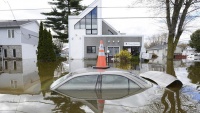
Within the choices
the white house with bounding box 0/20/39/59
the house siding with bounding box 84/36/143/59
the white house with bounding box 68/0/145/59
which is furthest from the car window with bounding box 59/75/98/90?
the white house with bounding box 0/20/39/59

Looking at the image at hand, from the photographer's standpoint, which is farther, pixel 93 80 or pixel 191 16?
pixel 191 16

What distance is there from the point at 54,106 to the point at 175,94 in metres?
4.23

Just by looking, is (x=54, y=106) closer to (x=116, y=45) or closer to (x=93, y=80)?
(x=93, y=80)

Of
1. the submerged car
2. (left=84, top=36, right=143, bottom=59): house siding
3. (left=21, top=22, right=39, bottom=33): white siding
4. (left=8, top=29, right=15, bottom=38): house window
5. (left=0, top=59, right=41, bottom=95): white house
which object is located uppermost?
(left=21, top=22, right=39, bottom=33): white siding

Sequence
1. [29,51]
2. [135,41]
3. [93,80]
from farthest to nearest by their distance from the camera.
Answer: [29,51] → [135,41] → [93,80]

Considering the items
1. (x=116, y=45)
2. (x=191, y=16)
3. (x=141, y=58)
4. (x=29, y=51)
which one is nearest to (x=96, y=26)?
(x=116, y=45)

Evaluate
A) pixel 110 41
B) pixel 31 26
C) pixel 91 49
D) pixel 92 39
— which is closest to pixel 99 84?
pixel 110 41

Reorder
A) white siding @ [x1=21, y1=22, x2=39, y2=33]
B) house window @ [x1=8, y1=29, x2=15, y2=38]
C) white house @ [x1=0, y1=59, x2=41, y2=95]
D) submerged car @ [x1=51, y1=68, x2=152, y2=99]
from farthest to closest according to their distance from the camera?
white siding @ [x1=21, y1=22, x2=39, y2=33]
house window @ [x1=8, y1=29, x2=15, y2=38]
white house @ [x1=0, y1=59, x2=41, y2=95]
submerged car @ [x1=51, y1=68, x2=152, y2=99]

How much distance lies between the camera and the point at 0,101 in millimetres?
5059

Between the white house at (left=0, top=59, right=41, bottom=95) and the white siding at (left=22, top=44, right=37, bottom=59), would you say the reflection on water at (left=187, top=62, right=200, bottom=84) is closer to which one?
the white house at (left=0, top=59, right=41, bottom=95)

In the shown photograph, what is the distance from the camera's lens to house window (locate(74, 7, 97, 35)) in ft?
84.2

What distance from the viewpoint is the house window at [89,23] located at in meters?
25.7

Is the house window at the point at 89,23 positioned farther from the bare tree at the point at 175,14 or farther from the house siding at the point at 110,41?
the bare tree at the point at 175,14

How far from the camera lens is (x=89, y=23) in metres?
25.9
